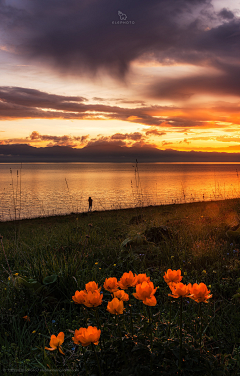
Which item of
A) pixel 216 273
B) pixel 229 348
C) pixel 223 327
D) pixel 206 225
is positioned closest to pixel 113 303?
pixel 229 348

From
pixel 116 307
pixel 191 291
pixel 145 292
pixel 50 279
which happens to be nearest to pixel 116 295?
pixel 116 307

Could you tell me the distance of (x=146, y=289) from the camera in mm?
1399

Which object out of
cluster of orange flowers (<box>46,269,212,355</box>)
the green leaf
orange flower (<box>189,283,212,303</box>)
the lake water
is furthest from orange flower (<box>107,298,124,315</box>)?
the lake water

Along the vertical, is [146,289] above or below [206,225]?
above

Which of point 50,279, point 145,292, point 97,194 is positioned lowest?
point 97,194

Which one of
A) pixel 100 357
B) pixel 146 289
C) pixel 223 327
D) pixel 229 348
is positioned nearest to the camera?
pixel 146 289

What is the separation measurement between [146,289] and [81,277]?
2467 millimetres

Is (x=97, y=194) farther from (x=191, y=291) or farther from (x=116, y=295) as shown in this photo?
(x=191, y=291)

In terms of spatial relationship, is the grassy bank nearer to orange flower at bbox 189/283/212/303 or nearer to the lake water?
orange flower at bbox 189/283/212/303

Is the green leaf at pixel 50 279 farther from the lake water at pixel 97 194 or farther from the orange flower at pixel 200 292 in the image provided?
the orange flower at pixel 200 292

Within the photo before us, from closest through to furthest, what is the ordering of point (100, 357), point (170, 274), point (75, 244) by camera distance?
point (100, 357) < point (170, 274) < point (75, 244)

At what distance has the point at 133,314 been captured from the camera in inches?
84.6

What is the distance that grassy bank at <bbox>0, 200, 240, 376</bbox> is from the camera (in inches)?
59.9

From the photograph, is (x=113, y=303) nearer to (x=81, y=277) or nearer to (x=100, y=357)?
(x=100, y=357)
